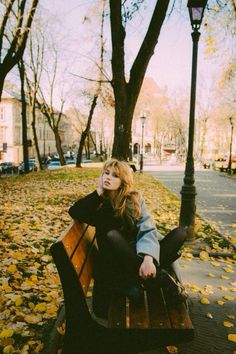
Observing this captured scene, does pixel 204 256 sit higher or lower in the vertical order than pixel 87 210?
lower

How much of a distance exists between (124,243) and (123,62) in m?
6.30

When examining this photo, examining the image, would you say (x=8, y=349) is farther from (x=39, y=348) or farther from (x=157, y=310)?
(x=157, y=310)

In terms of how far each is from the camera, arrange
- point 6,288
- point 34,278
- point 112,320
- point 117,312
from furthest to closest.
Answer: point 34,278 → point 6,288 → point 117,312 → point 112,320

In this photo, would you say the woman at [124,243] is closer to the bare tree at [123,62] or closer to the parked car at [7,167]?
the bare tree at [123,62]

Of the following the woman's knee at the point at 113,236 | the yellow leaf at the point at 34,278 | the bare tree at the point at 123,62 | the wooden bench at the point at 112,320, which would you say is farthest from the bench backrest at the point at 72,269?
the bare tree at the point at 123,62

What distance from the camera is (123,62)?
8375 mm

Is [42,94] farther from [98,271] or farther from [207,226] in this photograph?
[98,271]

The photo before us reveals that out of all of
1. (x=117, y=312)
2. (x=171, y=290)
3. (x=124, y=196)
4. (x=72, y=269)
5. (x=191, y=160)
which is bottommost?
(x=117, y=312)

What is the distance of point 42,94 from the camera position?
32.0 metres

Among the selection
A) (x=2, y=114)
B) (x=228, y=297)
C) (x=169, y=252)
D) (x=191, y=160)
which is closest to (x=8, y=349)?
(x=169, y=252)

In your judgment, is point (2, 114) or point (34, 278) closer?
point (34, 278)

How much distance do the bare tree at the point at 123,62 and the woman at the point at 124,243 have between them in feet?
17.5

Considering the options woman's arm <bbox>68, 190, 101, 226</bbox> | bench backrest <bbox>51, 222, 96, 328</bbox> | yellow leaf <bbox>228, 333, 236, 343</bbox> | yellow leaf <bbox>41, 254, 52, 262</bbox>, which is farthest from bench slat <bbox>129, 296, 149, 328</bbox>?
yellow leaf <bbox>41, 254, 52, 262</bbox>

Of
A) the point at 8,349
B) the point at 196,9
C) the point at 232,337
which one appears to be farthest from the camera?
the point at 196,9
